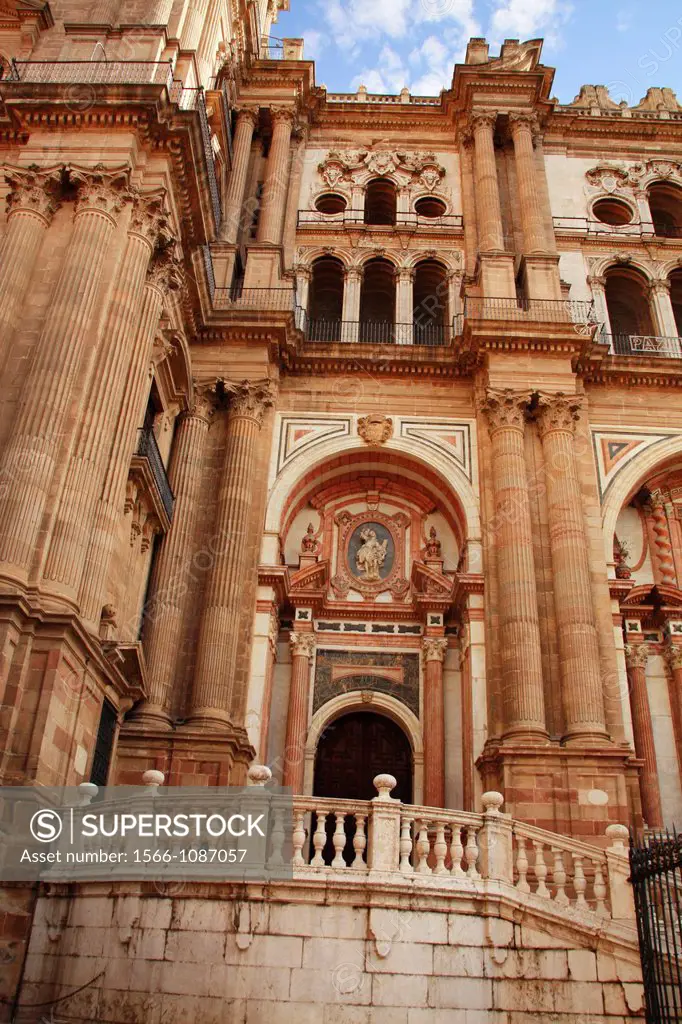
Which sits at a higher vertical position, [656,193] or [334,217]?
[656,193]

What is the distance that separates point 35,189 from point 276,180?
10.0 metres

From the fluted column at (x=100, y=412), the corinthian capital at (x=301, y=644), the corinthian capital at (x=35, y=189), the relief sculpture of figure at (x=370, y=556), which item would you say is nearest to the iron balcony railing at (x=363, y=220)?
the relief sculpture of figure at (x=370, y=556)

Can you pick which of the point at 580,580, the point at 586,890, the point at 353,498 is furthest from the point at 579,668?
the point at 353,498

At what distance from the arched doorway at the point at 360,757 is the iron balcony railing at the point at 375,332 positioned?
30.8 ft

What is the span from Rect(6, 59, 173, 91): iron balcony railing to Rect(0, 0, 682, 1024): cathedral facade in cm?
16

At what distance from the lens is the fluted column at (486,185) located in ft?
74.7

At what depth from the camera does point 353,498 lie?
70.4ft

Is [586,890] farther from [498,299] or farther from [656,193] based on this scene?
[656,193]

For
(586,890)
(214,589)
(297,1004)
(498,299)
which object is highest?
(498,299)

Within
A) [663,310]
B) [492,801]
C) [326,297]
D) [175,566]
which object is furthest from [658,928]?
[326,297]

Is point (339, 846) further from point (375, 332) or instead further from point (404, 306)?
point (404, 306)

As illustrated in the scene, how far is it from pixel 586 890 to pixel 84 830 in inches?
262

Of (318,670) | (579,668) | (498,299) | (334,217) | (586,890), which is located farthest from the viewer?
(334,217)

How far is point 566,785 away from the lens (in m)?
15.4
